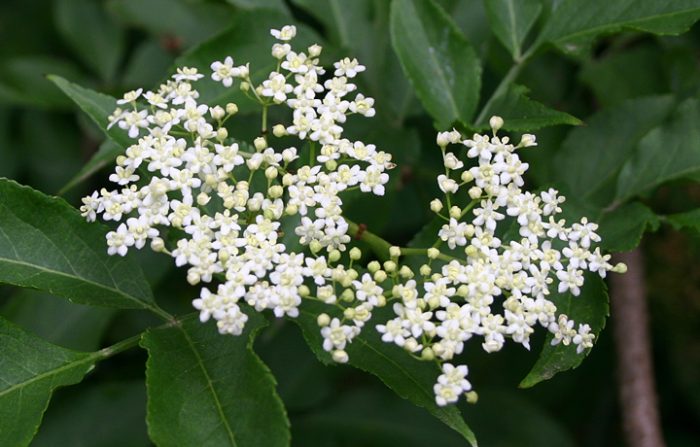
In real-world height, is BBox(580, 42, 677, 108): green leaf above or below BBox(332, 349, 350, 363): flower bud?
below

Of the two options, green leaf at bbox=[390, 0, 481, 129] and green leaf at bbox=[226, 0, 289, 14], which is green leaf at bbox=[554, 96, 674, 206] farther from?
green leaf at bbox=[226, 0, 289, 14]

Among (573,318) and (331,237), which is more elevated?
(331,237)

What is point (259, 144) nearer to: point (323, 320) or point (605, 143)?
point (323, 320)

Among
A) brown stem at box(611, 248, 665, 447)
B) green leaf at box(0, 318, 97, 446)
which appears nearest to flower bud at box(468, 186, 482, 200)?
green leaf at box(0, 318, 97, 446)

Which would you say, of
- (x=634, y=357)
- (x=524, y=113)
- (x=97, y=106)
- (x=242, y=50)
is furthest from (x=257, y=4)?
(x=634, y=357)

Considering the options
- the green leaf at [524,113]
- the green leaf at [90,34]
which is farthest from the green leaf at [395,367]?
the green leaf at [90,34]

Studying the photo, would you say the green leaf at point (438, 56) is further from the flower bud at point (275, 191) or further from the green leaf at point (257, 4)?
the flower bud at point (275, 191)
